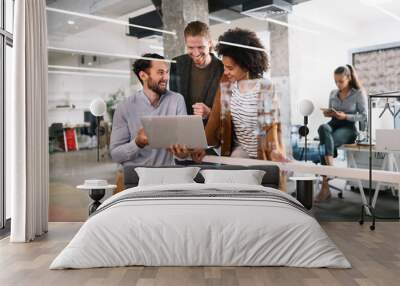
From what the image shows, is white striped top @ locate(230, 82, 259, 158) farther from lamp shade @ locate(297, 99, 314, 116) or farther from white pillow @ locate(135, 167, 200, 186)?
white pillow @ locate(135, 167, 200, 186)

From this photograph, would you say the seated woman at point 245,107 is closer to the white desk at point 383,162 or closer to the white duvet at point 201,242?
the white desk at point 383,162

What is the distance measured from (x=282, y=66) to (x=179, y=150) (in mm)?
1706

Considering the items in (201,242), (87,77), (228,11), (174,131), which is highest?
(228,11)

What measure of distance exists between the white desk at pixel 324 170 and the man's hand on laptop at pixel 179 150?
264mm

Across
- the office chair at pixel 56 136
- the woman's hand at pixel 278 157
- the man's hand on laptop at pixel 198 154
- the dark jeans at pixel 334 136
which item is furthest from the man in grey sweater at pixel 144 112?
the dark jeans at pixel 334 136

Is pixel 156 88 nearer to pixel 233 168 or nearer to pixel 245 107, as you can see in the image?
pixel 245 107

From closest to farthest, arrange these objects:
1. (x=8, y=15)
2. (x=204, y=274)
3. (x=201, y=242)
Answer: (x=204, y=274) → (x=201, y=242) → (x=8, y=15)

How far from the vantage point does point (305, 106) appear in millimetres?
6715

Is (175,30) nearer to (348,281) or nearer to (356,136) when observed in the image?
(356,136)

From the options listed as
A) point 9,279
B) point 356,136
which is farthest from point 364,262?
point 9,279

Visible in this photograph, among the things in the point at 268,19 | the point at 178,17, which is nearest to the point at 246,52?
the point at 268,19

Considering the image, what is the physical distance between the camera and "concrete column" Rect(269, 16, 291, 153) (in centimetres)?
671

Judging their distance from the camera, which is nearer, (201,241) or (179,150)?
(201,241)

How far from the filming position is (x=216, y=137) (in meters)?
6.86
